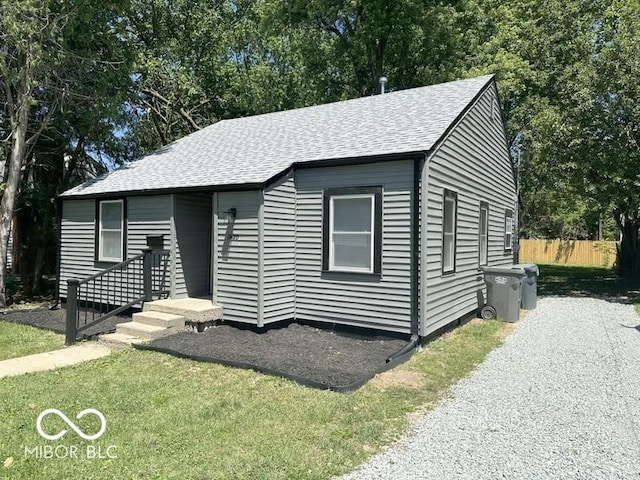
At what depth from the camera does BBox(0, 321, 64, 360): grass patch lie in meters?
6.83

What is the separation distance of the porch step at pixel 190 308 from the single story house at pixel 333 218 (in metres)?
0.21

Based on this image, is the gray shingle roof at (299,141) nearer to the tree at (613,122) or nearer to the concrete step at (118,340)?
the concrete step at (118,340)

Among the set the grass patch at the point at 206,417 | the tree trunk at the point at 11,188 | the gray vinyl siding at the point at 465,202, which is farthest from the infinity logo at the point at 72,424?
the tree trunk at the point at 11,188

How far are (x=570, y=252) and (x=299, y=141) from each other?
27518mm

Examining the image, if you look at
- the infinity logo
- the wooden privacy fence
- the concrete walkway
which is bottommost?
the concrete walkway

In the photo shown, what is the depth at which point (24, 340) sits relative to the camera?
7562 millimetres

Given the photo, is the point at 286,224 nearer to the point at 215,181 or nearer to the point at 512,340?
the point at 215,181

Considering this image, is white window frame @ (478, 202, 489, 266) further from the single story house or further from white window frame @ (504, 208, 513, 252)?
white window frame @ (504, 208, 513, 252)

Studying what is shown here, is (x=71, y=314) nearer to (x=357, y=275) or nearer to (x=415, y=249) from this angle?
(x=357, y=275)

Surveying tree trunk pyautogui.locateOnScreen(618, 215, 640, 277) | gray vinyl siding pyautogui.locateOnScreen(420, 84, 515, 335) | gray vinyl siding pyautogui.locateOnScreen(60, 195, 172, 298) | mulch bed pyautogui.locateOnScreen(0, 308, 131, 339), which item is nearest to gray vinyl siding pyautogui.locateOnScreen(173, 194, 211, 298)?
gray vinyl siding pyautogui.locateOnScreen(60, 195, 172, 298)

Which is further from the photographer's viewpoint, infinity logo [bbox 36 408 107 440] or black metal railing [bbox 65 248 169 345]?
black metal railing [bbox 65 248 169 345]

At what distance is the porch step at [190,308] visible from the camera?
7637 millimetres

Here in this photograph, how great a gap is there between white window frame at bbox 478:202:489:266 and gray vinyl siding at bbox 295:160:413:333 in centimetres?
369

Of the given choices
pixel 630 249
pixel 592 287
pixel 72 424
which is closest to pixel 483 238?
pixel 72 424
